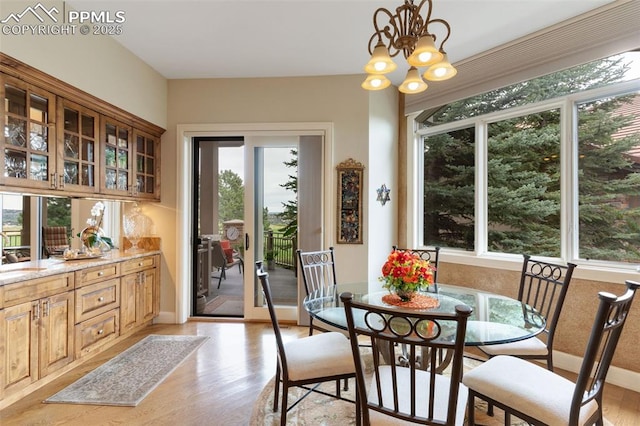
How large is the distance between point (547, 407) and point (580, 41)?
2804mm

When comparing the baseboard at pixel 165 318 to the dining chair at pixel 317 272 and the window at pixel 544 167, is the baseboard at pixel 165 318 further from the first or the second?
the window at pixel 544 167

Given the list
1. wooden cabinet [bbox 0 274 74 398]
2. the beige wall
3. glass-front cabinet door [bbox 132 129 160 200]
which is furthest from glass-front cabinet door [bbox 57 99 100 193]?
the beige wall

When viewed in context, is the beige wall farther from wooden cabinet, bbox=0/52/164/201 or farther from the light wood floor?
the light wood floor

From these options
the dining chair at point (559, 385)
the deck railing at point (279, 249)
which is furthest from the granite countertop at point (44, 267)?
the dining chair at point (559, 385)

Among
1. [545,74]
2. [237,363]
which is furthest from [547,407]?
[545,74]

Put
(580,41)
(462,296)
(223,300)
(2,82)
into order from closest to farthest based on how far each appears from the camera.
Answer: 1. (2,82)
2. (462,296)
3. (580,41)
4. (223,300)

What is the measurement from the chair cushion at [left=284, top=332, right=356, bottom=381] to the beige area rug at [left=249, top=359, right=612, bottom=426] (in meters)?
0.42

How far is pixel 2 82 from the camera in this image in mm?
2145

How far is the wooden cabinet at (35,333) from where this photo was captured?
209 cm

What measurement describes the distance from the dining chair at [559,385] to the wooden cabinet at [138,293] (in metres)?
3.14

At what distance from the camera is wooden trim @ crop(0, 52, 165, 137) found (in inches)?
85.6

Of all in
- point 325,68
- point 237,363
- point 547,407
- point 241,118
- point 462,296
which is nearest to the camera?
point 547,407

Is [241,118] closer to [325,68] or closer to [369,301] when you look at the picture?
[325,68]

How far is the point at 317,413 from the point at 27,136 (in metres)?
2.82
